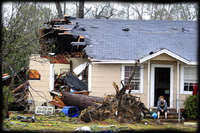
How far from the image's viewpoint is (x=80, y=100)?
43.8 ft

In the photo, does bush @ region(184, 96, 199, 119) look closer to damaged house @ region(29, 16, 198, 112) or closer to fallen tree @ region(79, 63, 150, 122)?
damaged house @ region(29, 16, 198, 112)

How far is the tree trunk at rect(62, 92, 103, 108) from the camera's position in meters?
13.1

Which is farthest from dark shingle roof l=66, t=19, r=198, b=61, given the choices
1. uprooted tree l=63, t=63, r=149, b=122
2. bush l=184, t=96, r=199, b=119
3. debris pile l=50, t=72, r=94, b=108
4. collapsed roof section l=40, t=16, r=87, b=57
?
uprooted tree l=63, t=63, r=149, b=122

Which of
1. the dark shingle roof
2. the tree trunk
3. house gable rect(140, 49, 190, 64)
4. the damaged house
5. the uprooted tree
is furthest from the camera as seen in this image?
the dark shingle roof

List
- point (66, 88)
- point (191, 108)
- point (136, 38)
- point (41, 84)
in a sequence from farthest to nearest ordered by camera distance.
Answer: point (136, 38), point (41, 84), point (66, 88), point (191, 108)

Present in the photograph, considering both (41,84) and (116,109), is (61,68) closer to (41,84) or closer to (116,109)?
(41,84)

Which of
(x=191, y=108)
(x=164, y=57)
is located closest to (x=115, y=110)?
(x=191, y=108)

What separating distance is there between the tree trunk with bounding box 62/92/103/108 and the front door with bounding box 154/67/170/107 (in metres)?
3.83

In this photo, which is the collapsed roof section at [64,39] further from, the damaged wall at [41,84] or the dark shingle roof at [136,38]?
the damaged wall at [41,84]

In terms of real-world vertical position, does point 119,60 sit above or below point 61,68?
above

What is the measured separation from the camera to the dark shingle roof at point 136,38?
1532cm

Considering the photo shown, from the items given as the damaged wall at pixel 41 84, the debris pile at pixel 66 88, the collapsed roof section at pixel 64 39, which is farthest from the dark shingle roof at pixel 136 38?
the damaged wall at pixel 41 84

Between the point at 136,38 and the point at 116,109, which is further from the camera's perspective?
the point at 136,38

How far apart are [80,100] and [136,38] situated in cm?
542
